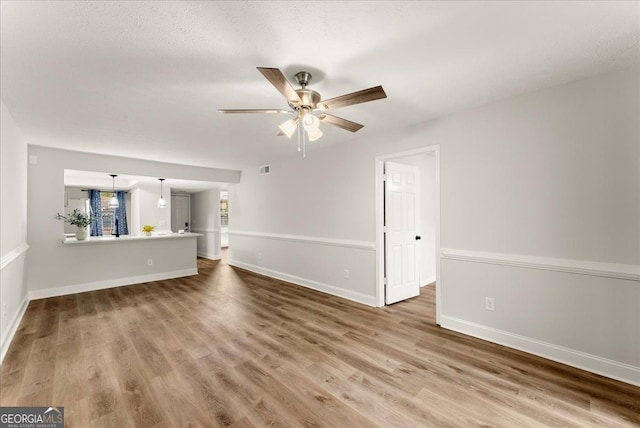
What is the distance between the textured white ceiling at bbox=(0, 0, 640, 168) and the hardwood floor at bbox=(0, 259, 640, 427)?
7.88ft

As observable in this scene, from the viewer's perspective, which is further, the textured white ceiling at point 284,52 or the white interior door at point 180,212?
the white interior door at point 180,212

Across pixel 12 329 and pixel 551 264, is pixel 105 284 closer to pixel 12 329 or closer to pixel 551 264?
pixel 12 329

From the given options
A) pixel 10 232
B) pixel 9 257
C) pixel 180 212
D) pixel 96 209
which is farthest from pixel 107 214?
pixel 9 257

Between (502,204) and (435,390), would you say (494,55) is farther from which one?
(435,390)

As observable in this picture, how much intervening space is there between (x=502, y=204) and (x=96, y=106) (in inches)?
165

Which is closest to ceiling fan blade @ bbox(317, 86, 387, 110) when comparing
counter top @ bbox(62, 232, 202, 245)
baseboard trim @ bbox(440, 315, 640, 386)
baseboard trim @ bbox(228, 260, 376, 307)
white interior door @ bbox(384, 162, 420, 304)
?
white interior door @ bbox(384, 162, 420, 304)

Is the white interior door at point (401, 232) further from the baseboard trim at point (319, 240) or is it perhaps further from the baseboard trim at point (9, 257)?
the baseboard trim at point (9, 257)

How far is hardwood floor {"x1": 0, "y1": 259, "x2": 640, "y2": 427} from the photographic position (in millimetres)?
1804

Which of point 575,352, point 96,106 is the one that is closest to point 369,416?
point 575,352

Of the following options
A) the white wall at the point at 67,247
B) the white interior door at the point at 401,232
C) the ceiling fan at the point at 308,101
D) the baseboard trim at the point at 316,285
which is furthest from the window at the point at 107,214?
the white interior door at the point at 401,232

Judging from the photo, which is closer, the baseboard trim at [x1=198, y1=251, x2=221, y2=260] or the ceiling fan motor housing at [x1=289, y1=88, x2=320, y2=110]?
the ceiling fan motor housing at [x1=289, y1=88, x2=320, y2=110]

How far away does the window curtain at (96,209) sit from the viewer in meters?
8.27

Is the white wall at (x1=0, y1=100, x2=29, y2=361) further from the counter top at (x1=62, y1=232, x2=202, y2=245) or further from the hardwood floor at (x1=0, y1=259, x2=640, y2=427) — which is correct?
the counter top at (x1=62, y1=232, x2=202, y2=245)

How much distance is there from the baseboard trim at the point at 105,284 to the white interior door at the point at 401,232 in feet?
14.5
